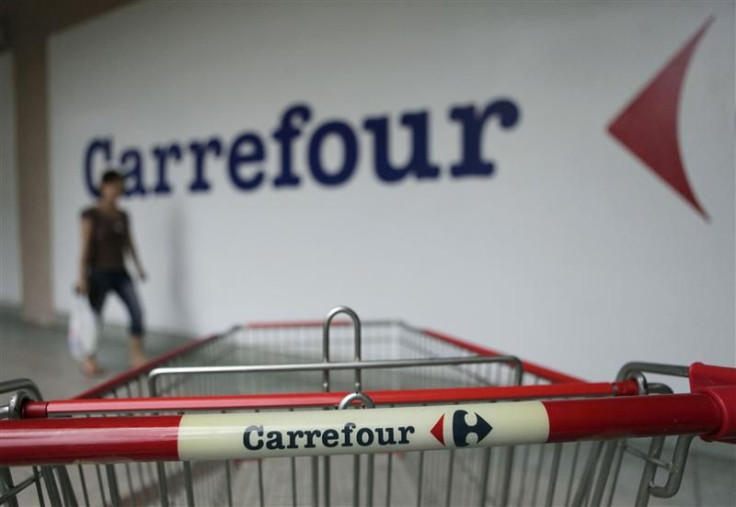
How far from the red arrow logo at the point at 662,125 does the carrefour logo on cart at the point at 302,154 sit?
487 millimetres

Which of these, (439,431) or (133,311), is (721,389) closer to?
(439,431)

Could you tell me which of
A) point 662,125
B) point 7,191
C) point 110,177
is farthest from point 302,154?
point 662,125

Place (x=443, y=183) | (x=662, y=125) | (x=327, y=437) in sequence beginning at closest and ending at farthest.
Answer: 1. (x=327, y=437)
2. (x=662, y=125)
3. (x=443, y=183)

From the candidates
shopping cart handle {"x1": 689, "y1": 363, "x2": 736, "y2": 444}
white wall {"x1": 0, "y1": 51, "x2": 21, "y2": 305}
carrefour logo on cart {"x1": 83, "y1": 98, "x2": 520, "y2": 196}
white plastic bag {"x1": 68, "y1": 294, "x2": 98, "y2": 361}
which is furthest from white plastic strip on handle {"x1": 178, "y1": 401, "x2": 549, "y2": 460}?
white plastic bag {"x1": 68, "y1": 294, "x2": 98, "y2": 361}

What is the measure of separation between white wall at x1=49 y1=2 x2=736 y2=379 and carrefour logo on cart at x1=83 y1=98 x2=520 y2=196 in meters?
0.04

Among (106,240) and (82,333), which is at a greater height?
(106,240)

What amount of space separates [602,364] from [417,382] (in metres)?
0.69

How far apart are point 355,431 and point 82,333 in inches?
81.9

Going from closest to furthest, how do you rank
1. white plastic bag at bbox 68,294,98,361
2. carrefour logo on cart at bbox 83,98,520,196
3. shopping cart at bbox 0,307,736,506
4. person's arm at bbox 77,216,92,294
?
shopping cart at bbox 0,307,736,506
white plastic bag at bbox 68,294,98,361
carrefour logo on cart at bbox 83,98,520,196
person's arm at bbox 77,216,92,294

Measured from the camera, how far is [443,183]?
2217mm

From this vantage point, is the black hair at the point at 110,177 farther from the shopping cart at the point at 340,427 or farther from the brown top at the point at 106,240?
the shopping cart at the point at 340,427

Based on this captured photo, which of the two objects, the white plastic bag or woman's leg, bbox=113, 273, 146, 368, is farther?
woman's leg, bbox=113, 273, 146, 368

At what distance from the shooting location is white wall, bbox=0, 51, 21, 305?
45.6 inches

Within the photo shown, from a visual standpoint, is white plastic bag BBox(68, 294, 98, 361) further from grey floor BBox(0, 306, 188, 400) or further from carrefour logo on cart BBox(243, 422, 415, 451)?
carrefour logo on cart BBox(243, 422, 415, 451)
